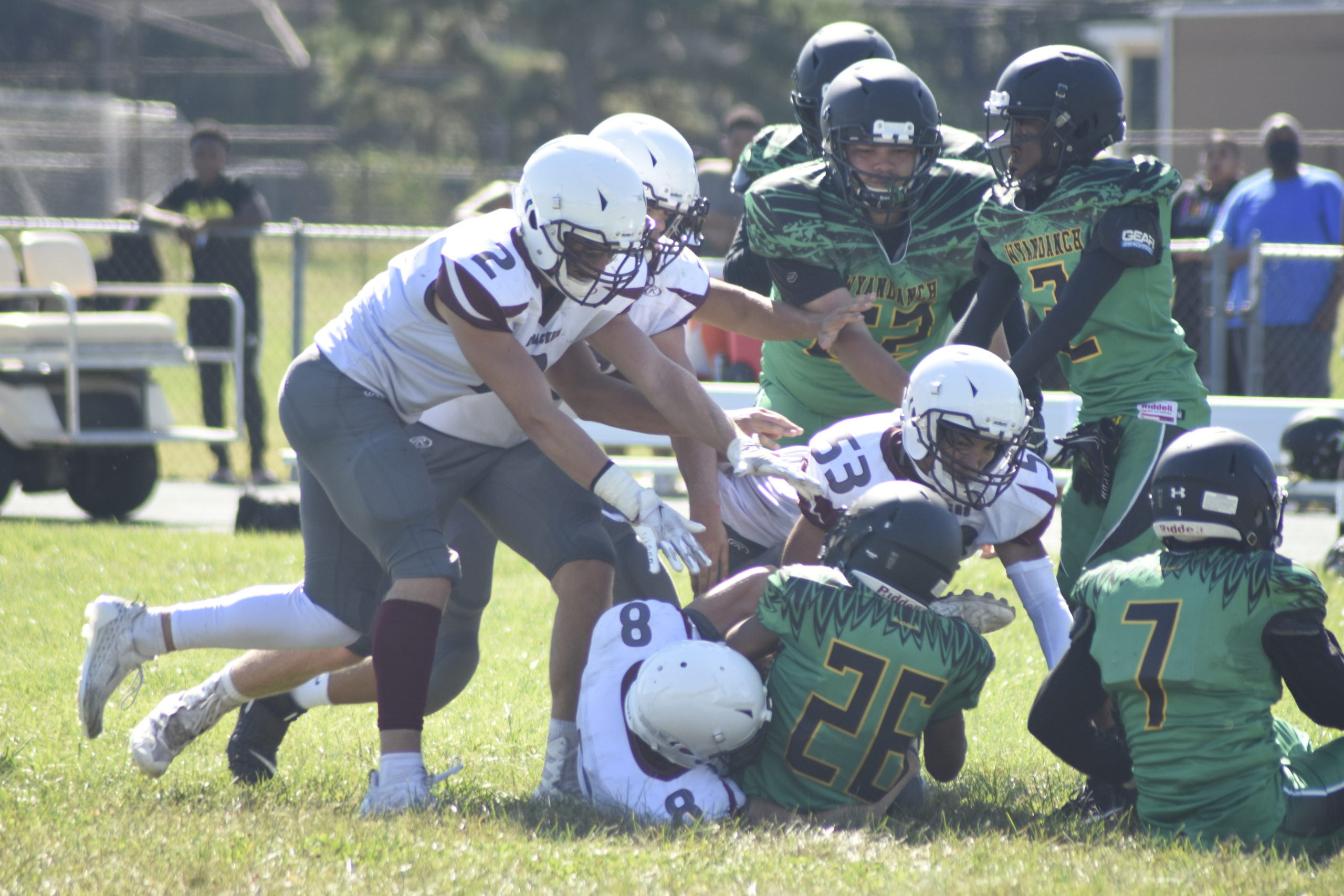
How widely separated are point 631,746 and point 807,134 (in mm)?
2637

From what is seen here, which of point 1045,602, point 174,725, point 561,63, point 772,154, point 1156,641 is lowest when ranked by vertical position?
point 174,725

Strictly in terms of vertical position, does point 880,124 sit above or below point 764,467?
above

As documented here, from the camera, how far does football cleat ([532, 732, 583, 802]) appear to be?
3994 mm

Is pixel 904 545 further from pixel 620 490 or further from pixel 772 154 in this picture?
pixel 772 154

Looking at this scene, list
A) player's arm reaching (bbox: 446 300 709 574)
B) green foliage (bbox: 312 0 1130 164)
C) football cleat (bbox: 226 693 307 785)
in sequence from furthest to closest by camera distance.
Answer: green foliage (bbox: 312 0 1130 164) < football cleat (bbox: 226 693 307 785) < player's arm reaching (bbox: 446 300 709 574)

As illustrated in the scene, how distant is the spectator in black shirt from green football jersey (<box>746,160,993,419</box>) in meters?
5.93

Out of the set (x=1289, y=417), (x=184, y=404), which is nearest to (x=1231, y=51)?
(x=1289, y=417)

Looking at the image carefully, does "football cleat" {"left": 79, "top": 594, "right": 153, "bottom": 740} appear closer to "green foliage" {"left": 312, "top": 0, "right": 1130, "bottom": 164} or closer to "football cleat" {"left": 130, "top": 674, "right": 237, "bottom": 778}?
"football cleat" {"left": 130, "top": 674, "right": 237, "bottom": 778}

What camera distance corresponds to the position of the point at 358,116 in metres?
30.5

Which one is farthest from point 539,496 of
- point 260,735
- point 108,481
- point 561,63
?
point 561,63

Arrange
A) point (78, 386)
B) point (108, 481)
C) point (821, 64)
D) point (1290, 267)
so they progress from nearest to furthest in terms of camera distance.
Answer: point (821, 64) → point (78, 386) → point (108, 481) → point (1290, 267)

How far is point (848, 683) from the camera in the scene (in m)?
3.63

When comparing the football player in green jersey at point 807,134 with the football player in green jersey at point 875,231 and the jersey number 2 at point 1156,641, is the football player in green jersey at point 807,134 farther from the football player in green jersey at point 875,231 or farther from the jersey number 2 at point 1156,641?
the jersey number 2 at point 1156,641

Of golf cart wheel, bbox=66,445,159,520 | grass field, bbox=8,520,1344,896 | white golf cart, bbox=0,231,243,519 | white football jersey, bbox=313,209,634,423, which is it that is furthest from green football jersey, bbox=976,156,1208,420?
golf cart wheel, bbox=66,445,159,520
